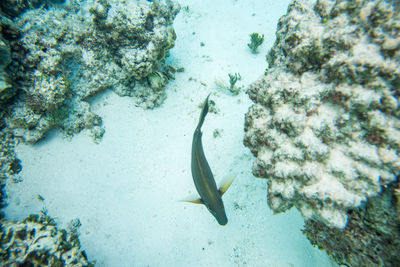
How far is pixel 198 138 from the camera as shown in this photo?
2609 millimetres

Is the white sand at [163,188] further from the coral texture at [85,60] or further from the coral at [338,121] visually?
the coral at [338,121]

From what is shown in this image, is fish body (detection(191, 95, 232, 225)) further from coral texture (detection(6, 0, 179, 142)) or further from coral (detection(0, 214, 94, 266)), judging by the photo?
coral texture (detection(6, 0, 179, 142))

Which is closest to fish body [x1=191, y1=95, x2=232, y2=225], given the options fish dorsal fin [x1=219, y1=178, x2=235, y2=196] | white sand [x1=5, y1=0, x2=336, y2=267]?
fish dorsal fin [x1=219, y1=178, x2=235, y2=196]

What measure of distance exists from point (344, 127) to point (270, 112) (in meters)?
0.81

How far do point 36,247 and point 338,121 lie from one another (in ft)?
15.3

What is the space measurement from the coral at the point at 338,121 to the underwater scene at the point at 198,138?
0.01 meters

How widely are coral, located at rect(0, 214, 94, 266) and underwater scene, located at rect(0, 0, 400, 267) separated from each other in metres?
0.02

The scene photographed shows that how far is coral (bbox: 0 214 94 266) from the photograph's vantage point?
2.78 meters

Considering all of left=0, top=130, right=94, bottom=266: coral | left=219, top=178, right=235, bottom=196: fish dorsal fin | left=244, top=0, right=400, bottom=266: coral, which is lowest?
left=0, top=130, right=94, bottom=266: coral

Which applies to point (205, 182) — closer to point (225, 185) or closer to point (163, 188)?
point (225, 185)

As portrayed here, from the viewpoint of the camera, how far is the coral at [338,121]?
1.61m

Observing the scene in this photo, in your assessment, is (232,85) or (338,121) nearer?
(338,121)

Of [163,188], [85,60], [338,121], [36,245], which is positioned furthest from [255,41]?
[36,245]

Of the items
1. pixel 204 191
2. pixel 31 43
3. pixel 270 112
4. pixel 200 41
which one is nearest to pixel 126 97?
pixel 31 43
